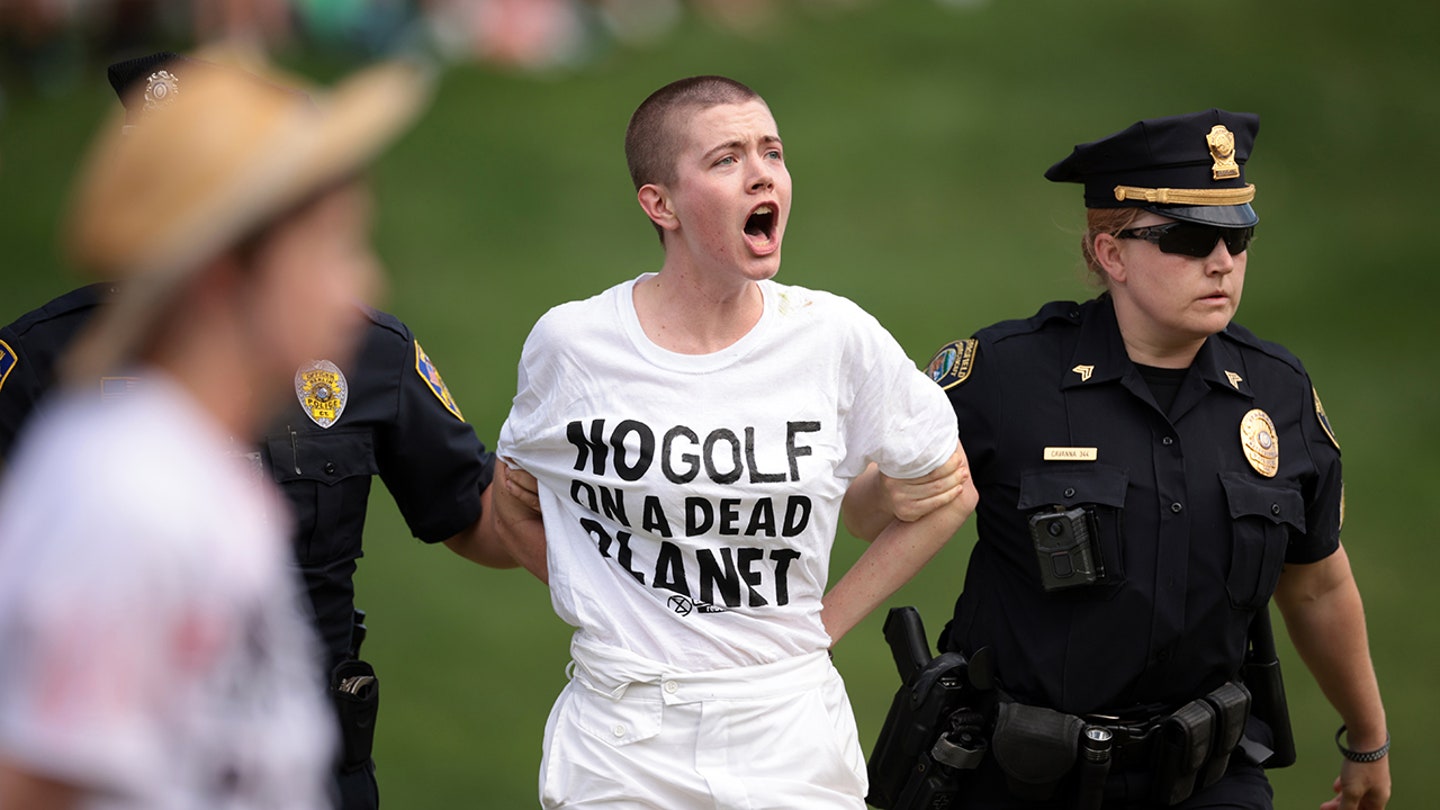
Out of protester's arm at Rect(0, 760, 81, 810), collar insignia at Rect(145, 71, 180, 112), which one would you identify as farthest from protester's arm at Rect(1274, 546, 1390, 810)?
protester's arm at Rect(0, 760, 81, 810)

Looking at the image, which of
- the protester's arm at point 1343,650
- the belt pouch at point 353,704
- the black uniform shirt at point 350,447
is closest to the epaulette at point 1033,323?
the protester's arm at point 1343,650

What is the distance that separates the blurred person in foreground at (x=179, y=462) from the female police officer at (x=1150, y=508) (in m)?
2.26

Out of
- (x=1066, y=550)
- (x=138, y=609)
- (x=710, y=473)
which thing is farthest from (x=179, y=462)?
(x=1066, y=550)

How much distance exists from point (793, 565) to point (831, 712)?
0.96 ft

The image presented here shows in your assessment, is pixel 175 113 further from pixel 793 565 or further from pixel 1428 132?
pixel 1428 132

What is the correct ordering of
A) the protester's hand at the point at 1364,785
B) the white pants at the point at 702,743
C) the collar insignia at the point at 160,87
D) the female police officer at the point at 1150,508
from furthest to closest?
→ 1. the protester's hand at the point at 1364,785
2. the female police officer at the point at 1150,508
3. the collar insignia at the point at 160,87
4. the white pants at the point at 702,743

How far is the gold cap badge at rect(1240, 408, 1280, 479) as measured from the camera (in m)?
3.93

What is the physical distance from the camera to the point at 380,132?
184cm

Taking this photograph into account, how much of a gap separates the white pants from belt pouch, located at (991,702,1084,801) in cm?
58

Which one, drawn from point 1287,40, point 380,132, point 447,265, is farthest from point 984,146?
point 380,132

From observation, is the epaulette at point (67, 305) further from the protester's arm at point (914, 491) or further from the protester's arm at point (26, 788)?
the protester's arm at point (26, 788)

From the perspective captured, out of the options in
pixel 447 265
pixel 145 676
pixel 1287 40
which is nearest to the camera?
pixel 145 676

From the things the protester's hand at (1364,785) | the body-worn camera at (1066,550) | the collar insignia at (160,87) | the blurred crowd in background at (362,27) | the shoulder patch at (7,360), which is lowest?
the protester's hand at (1364,785)

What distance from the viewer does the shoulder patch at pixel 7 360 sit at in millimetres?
3576
